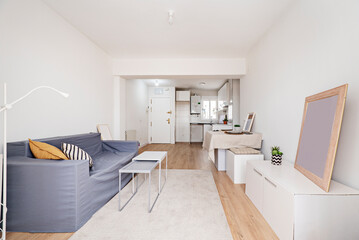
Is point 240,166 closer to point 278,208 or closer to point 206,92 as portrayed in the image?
point 278,208

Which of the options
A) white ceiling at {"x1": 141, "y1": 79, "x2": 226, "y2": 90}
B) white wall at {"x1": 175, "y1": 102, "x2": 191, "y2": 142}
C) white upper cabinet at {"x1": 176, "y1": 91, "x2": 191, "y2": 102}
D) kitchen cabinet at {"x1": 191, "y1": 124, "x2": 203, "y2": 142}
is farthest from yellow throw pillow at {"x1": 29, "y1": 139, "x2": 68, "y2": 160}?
kitchen cabinet at {"x1": 191, "y1": 124, "x2": 203, "y2": 142}

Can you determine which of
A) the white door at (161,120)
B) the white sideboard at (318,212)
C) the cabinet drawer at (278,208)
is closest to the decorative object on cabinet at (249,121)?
the cabinet drawer at (278,208)

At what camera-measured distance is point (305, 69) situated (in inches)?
78.0

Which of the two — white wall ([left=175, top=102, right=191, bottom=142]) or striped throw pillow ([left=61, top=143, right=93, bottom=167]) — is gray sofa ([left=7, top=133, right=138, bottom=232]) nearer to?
striped throw pillow ([left=61, top=143, right=93, bottom=167])

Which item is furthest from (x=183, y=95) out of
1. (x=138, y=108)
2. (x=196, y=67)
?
(x=196, y=67)

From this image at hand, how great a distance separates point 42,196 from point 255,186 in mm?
2192

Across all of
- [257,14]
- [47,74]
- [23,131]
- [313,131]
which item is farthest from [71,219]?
[257,14]

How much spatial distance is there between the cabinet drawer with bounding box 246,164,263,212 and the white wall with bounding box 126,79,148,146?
3742mm

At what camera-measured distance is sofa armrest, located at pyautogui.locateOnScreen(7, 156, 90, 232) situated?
157 centimetres

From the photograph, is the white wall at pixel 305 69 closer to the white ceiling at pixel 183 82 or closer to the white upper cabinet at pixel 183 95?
the white ceiling at pixel 183 82

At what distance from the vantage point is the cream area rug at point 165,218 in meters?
1.52

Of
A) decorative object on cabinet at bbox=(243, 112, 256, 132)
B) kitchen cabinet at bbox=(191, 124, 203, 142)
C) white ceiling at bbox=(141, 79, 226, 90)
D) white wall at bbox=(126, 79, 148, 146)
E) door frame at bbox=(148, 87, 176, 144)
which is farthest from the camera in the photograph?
→ kitchen cabinet at bbox=(191, 124, 203, 142)

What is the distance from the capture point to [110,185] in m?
2.19

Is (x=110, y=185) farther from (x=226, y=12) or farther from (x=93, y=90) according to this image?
(x=226, y=12)
